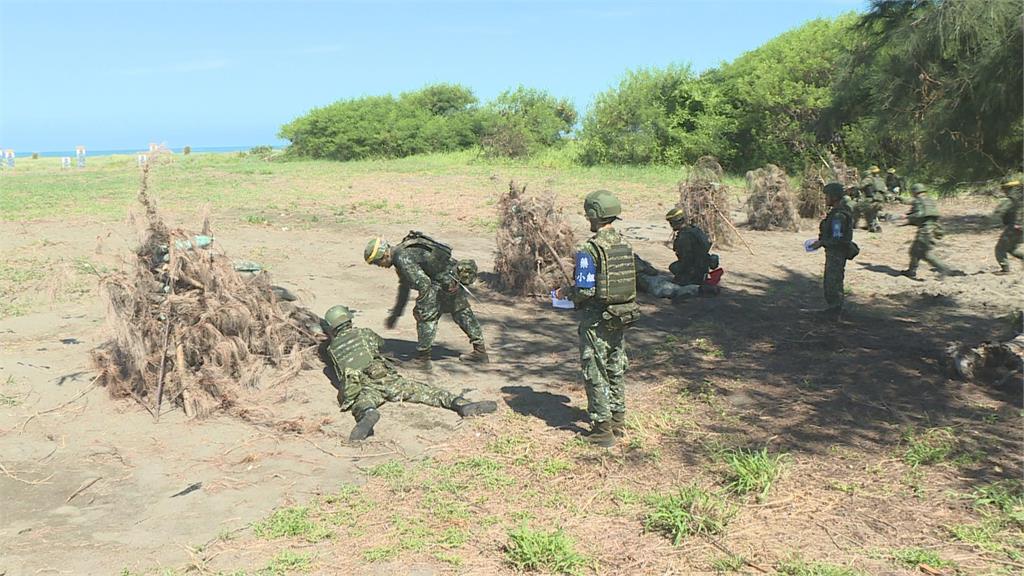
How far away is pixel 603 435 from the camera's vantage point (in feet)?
18.6

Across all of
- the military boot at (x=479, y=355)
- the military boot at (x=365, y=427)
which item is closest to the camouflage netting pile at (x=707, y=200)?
the military boot at (x=479, y=355)

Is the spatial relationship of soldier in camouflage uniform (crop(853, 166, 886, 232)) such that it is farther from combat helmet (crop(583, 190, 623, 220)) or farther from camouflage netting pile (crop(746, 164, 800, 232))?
combat helmet (crop(583, 190, 623, 220))

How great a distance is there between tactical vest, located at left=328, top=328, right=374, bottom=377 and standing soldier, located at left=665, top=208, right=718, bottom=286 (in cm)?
552

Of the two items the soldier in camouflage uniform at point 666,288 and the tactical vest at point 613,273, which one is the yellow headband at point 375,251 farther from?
the soldier in camouflage uniform at point 666,288

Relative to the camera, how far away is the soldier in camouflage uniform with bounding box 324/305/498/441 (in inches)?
251

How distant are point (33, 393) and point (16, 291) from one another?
4.42 meters

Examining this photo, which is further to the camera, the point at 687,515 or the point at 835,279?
the point at 835,279

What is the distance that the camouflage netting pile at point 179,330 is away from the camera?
255 inches

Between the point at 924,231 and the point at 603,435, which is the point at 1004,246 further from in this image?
the point at 603,435

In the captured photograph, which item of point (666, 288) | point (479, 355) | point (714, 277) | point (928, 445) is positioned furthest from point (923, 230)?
point (479, 355)

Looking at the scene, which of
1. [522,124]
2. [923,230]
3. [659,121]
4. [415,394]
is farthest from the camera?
[522,124]

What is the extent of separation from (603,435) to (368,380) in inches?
82.7

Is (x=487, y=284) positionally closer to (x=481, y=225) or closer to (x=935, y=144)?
(x=481, y=225)

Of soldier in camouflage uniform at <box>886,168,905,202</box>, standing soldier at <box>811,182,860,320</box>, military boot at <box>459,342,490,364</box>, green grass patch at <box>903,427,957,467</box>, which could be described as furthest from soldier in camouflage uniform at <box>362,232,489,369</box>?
soldier in camouflage uniform at <box>886,168,905,202</box>
